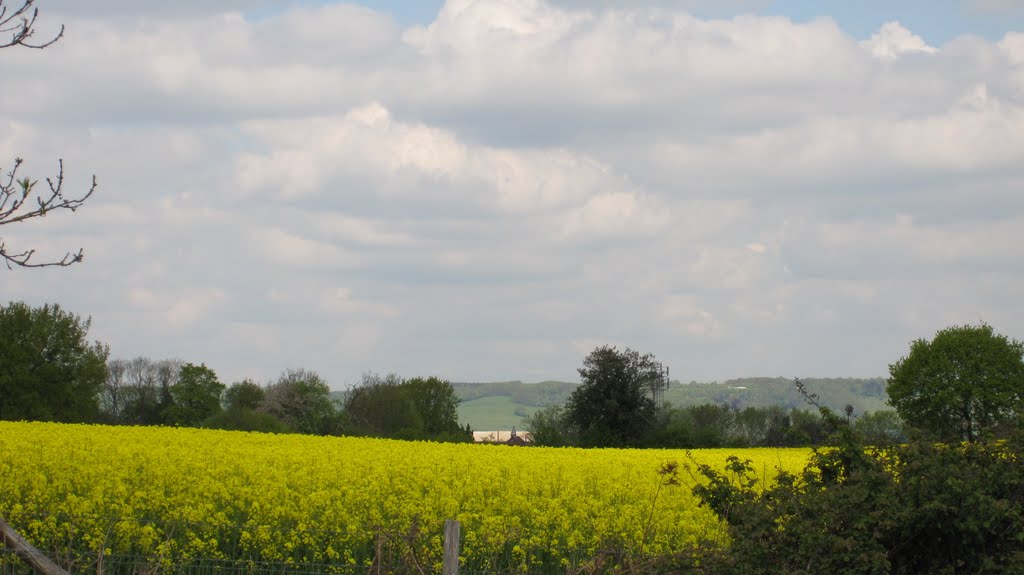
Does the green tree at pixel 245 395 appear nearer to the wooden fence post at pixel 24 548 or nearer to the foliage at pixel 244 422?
the foliage at pixel 244 422

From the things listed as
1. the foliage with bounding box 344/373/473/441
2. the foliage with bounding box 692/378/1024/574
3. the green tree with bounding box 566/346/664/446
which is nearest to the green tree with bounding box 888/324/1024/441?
the green tree with bounding box 566/346/664/446

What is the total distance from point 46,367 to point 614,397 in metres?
37.5

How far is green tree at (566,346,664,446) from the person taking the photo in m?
58.5

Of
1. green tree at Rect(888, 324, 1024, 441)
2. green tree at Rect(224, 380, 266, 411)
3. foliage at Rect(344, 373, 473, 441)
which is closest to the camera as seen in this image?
green tree at Rect(888, 324, 1024, 441)

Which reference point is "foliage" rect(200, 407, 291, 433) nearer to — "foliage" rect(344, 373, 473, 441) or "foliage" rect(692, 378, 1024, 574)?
"foliage" rect(344, 373, 473, 441)

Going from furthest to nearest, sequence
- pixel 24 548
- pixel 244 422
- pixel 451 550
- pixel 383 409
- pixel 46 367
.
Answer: pixel 383 409 < pixel 46 367 < pixel 244 422 < pixel 451 550 < pixel 24 548

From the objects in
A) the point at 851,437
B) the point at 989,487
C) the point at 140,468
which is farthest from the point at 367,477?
the point at 989,487

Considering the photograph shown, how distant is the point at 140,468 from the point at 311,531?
597 centimetres

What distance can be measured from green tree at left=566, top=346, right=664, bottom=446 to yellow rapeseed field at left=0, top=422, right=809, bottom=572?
127 feet

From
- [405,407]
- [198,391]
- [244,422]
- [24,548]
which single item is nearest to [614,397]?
[244,422]

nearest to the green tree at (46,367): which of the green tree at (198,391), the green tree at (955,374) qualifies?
the green tree at (198,391)

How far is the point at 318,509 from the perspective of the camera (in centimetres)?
1505

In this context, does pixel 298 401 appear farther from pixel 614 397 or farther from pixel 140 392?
pixel 614 397

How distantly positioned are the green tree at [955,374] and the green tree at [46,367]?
166ft
